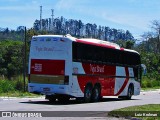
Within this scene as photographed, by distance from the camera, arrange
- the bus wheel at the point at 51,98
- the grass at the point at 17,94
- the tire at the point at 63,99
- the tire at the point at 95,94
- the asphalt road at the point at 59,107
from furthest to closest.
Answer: the grass at the point at 17,94, the tire at the point at 95,94, the tire at the point at 63,99, the bus wheel at the point at 51,98, the asphalt road at the point at 59,107

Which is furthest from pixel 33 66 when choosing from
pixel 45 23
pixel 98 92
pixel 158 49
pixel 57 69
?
pixel 158 49

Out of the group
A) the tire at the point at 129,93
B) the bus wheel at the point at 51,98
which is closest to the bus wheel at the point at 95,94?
the bus wheel at the point at 51,98

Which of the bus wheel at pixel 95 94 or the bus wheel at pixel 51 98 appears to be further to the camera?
the bus wheel at pixel 95 94

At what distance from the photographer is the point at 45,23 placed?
264 ft

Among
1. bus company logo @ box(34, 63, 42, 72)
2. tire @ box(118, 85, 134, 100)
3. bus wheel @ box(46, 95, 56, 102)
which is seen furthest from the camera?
tire @ box(118, 85, 134, 100)

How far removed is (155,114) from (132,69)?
14.7 meters

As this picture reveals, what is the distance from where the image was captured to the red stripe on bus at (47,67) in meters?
22.3

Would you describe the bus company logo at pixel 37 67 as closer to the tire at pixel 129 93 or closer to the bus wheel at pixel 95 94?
the bus wheel at pixel 95 94

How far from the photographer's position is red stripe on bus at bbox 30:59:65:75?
2230 cm

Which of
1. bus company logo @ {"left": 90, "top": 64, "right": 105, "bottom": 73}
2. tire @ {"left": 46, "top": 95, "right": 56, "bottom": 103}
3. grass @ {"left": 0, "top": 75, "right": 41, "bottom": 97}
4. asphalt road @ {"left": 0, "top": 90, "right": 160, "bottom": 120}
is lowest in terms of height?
asphalt road @ {"left": 0, "top": 90, "right": 160, "bottom": 120}

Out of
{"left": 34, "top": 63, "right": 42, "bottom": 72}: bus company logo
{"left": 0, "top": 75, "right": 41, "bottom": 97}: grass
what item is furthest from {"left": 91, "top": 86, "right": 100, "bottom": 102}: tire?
{"left": 0, "top": 75, "right": 41, "bottom": 97}: grass

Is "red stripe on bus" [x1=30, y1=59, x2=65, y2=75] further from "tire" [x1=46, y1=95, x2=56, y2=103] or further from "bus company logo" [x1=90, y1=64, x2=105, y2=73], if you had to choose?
"bus company logo" [x1=90, y1=64, x2=105, y2=73]

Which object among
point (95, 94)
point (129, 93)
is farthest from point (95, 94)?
point (129, 93)

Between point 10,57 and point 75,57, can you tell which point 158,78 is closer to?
point 10,57
